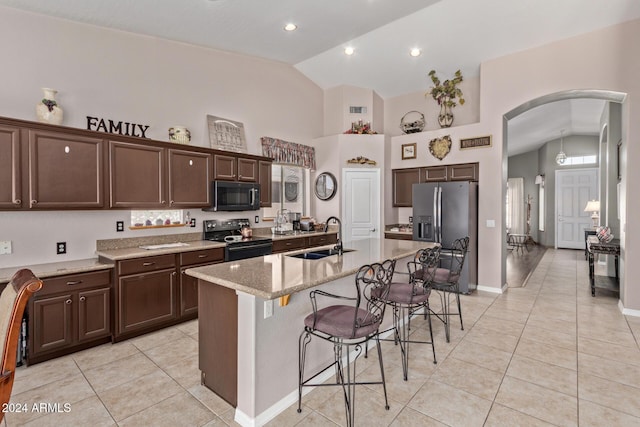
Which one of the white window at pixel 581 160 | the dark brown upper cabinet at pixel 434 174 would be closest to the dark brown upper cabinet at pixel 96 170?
the dark brown upper cabinet at pixel 434 174

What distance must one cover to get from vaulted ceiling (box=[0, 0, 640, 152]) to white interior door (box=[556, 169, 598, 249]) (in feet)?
21.1

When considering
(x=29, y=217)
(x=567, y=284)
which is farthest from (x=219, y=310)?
(x=567, y=284)

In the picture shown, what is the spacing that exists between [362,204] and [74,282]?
454 centimetres

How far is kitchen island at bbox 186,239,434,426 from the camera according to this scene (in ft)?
6.38

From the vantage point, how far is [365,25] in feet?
14.5

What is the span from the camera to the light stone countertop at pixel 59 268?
8.90 ft

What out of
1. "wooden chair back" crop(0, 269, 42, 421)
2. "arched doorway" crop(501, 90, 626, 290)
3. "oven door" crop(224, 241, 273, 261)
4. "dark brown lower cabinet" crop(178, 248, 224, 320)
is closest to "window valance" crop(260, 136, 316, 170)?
"oven door" crop(224, 241, 273, 261)

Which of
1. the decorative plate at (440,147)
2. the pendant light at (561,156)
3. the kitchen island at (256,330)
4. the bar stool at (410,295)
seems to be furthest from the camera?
the pendant light at (561,156)

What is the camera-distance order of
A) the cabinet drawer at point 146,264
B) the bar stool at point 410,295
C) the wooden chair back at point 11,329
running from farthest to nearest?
the cabinet drawer at point 146,264 < the bar stool at point 410,295 < the wooden chair back at point 11,329

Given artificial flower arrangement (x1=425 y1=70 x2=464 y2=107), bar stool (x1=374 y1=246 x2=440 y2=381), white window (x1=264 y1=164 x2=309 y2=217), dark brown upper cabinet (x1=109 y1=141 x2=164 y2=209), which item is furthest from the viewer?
white window (x1=264 y1=164 x2=309 y2=217)

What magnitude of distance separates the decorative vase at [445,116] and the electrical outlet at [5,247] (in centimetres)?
613

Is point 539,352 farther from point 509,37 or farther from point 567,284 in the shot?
point 509,37

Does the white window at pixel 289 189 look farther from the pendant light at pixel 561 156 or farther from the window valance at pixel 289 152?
the pendant light at pixel 561 156

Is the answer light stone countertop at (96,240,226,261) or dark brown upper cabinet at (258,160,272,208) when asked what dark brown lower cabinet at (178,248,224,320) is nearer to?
light stone countertop at (96,240,226,261)
